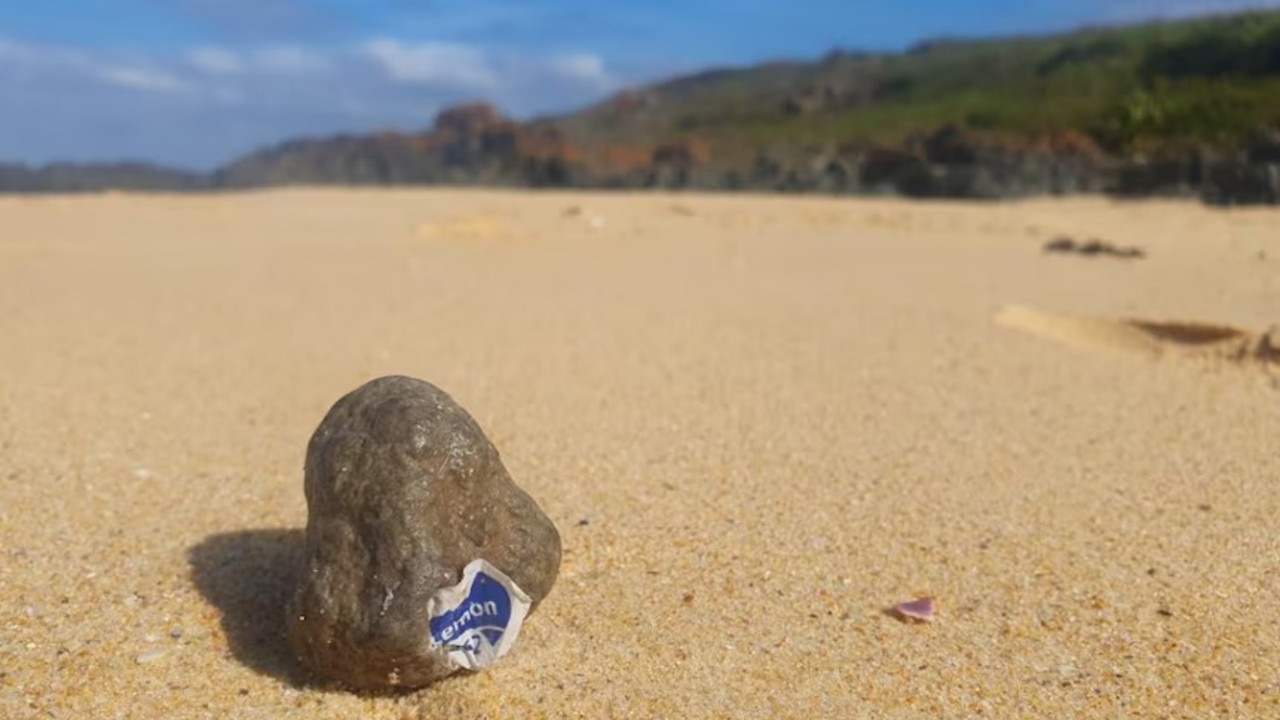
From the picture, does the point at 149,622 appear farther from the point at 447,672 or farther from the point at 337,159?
the point at 337,159

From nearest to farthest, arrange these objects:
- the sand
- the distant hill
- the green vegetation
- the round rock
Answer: the round rock → the sand → the distant hill → the green vegetation

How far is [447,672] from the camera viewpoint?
306cm

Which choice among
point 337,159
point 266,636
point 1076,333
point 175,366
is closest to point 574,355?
point 175,366

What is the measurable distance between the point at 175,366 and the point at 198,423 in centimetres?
138

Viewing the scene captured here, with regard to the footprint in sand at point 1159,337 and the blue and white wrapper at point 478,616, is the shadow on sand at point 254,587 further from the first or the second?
the footprint in sand at point 1159,337

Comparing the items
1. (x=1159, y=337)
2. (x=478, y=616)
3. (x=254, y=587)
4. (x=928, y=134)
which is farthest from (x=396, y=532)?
(x=928, y=134)

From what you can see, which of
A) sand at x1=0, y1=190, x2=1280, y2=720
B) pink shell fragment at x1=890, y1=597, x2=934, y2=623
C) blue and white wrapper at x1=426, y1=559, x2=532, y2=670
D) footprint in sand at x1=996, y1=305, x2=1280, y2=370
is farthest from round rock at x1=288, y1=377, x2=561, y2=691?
footprint in sand at x1=996, y1=305, x2=1280, y2=370

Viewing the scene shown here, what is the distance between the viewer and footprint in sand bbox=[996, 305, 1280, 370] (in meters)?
6.89

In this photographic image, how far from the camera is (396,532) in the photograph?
303cm

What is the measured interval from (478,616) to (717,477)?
6.13 ft

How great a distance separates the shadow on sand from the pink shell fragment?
5.12ft

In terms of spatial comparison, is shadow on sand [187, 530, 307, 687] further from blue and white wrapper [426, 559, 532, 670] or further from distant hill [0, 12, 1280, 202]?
distant hill [0, 12, 1280, 202]

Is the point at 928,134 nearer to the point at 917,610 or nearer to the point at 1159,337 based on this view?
the point at 1159,337

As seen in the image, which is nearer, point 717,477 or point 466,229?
point 717,477
